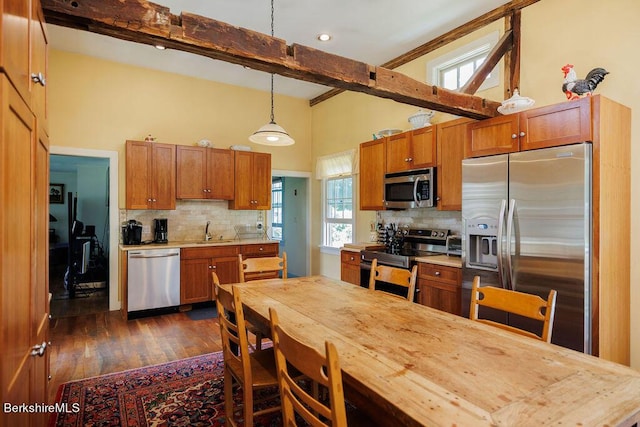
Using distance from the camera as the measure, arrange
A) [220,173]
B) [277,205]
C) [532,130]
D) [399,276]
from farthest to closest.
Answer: [277,205] < [220,173] < [532,130] < [399,276]

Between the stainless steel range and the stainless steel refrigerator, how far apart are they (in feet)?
2.81

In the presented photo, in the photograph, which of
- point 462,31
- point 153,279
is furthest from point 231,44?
point 153,279

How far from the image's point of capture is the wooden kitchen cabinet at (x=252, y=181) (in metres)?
5.54

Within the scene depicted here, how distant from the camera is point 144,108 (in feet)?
17.0

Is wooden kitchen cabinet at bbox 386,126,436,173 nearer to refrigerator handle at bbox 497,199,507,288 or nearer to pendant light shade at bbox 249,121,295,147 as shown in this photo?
refrigerator handle at bbox 497,199,507,288

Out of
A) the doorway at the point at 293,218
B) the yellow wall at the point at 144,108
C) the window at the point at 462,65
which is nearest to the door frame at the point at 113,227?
the yellow wall at the point at 144,108

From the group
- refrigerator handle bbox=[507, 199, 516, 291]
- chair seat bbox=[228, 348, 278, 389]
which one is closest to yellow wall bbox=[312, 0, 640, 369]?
refrigerator handle bbox=[507, 199, 516, 291]

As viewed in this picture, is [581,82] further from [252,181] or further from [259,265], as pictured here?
[252,181]

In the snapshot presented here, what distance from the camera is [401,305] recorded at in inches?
84.2

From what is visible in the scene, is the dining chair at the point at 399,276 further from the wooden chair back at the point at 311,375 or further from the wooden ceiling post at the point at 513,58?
the wooden ceiling post at the point at 513,58

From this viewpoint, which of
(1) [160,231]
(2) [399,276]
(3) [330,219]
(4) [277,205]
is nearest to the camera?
(2) [399,276]

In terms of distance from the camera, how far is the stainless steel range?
3977 mm

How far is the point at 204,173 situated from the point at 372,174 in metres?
2.43

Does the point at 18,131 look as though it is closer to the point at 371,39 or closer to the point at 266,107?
the point at 371,39
